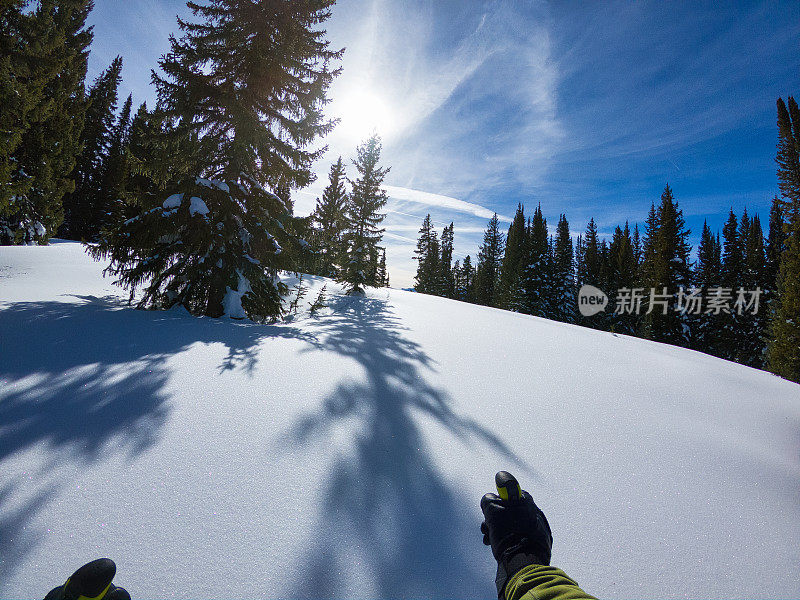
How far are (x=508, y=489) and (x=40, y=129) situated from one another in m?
21.6

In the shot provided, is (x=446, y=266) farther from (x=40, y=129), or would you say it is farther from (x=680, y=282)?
(x=40, y=129)

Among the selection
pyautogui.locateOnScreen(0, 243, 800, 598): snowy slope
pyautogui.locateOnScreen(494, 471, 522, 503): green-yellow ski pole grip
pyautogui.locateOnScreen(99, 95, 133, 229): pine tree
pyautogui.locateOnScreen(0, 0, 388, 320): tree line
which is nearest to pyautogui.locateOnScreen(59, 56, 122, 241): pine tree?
pyautogui.locateOnScreen(99, 95, 133, 229): pine tree

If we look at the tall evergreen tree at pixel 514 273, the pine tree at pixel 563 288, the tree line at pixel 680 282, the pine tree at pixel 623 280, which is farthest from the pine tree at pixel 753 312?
the tall evergreen tree at pixel 514 273

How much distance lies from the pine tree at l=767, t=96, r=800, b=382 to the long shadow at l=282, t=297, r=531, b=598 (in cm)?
1802

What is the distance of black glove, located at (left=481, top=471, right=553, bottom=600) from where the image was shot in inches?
58.4

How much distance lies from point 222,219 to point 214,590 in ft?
20.7

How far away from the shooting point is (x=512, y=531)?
1.56m

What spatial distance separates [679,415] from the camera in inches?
134

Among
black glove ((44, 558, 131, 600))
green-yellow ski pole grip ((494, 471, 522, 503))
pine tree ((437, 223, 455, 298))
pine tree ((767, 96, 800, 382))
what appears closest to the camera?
black glove ((44, 558, 131, 600))

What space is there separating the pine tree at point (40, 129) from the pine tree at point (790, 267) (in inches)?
1060

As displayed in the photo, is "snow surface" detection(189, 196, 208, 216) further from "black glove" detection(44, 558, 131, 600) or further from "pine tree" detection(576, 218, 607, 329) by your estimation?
"pine tree" detection(576, 218, 607, 329)

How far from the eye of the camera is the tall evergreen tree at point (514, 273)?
33.9 meters

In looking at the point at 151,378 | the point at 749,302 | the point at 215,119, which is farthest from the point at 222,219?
the point at 749,302

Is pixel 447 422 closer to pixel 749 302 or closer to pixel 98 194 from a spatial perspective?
pixel 98 194
